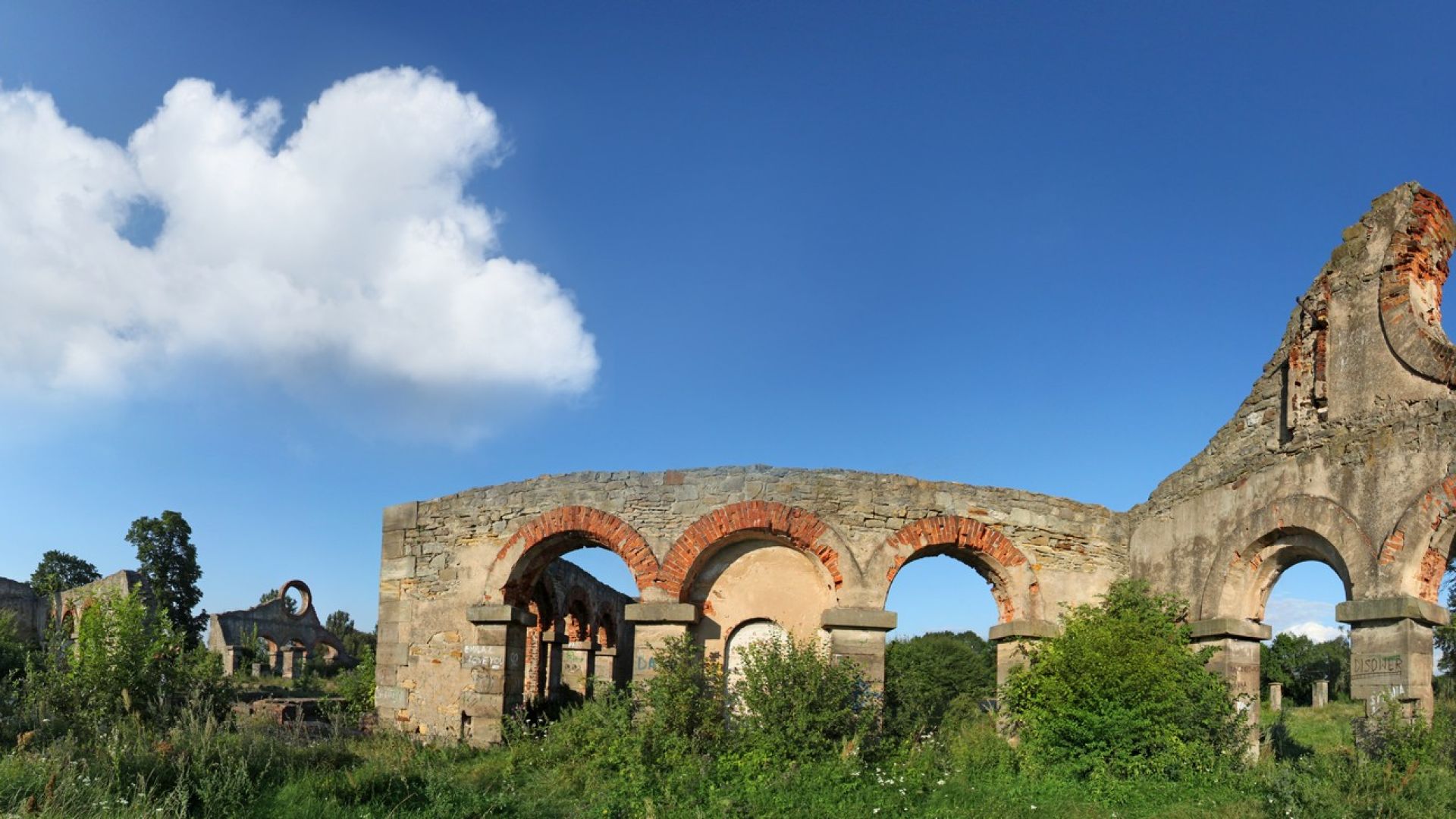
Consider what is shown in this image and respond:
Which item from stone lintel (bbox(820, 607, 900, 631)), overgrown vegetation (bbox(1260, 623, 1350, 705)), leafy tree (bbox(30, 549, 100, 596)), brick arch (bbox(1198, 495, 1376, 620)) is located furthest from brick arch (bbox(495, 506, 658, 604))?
leafy tree (bbox(30, 549, 100, 596))

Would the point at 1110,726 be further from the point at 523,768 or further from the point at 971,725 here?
the point at 523,768

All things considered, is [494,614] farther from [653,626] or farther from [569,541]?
[653,626]

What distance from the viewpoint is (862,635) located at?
11.8 metres

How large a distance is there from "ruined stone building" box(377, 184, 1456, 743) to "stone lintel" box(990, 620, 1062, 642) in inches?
1.1

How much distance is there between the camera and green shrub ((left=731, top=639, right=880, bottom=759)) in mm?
10320

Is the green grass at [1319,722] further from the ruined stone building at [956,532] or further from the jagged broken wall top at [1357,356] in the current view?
the jagged broken wall top at [1357,356]

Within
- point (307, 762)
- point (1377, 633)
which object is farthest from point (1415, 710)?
point (307, 762)

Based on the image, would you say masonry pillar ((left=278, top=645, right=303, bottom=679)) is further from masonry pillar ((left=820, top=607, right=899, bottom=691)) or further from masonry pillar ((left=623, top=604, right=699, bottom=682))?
masonry pillar ((left=820, top=607, right=899, bottom=691))

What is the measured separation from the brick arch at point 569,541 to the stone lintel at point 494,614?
8.1 inches

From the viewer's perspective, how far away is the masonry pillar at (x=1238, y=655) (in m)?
11.1

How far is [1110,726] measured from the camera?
405 inches

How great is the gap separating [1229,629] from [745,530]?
530cm

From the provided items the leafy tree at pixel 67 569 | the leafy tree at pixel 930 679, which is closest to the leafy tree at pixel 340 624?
the leafy tree at pixel 67 569

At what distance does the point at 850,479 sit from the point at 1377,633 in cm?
538
